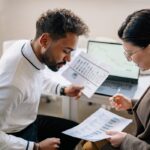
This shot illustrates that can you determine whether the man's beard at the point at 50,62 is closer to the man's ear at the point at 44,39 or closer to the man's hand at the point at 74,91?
the man's ear at the point at 44,39

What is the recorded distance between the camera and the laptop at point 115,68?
1596mm

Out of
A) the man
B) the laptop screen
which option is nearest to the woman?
the man

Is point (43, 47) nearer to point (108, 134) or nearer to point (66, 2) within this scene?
point (108, 134)

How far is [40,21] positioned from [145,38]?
485mm

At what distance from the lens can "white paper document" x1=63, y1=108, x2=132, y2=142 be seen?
135cm

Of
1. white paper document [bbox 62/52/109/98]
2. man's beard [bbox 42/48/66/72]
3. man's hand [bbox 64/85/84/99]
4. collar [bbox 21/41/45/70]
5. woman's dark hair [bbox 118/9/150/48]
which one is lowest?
man's hand [bbox 64/85/84/99]

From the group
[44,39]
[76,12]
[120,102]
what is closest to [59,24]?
[44,39]

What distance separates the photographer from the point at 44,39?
1316 mm

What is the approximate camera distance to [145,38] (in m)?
1.12

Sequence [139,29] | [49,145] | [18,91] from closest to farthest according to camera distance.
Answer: [139,29]
[18,91]
[49,145]

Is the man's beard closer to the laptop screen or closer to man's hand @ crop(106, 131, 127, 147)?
the laptop screen

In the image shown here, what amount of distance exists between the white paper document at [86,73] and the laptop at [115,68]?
4cm

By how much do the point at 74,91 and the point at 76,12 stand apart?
85 centimetres

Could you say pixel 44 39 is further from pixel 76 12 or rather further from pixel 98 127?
pixel 76 12
